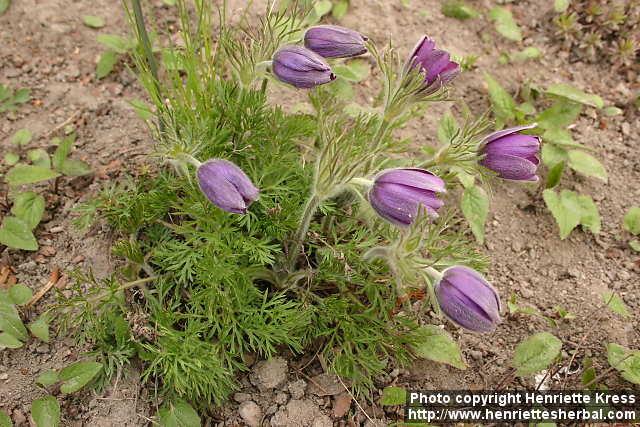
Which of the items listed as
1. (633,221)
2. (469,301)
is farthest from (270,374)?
(633,221)

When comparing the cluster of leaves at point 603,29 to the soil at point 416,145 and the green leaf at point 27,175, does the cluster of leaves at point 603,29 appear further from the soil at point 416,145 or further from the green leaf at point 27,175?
the green leaf at point 27,175

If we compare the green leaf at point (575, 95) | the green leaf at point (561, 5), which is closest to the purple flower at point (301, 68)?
the green leaf at point (575, 95)

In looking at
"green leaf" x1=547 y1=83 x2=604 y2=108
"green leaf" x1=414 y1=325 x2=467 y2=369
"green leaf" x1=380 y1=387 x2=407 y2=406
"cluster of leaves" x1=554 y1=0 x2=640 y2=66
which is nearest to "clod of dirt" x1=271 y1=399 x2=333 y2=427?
"green leaf" x1=380 y1=387 x2=407 y2=406

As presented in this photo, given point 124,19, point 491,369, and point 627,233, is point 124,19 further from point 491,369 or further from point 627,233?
point 627,233

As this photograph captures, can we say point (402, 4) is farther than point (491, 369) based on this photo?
Yes

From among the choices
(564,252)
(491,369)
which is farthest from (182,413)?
(564,252)

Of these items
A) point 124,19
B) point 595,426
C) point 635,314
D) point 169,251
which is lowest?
point 595,426
